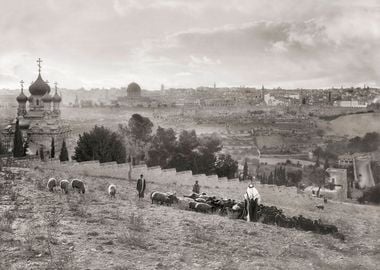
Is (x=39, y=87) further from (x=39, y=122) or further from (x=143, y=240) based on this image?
(x=143, y=240)

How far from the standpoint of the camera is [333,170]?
178 feet

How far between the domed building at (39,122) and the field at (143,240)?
19716mm

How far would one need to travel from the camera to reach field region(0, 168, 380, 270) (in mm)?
7566

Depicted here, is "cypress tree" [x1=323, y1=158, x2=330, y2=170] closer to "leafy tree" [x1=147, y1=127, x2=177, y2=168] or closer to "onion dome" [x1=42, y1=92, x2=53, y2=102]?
"leafy tree" [x1=147, y1=127, x2=177, y2=168]

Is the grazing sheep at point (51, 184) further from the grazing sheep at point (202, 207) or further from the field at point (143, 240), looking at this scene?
the grazing sheep at point (202, 207)

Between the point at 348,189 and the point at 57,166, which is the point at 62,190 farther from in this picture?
the point at 348,189

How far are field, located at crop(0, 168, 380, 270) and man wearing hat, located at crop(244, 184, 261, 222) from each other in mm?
604

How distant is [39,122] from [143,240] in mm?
28150

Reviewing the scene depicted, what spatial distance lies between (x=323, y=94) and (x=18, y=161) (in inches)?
3454

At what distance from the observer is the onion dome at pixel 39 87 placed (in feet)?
118

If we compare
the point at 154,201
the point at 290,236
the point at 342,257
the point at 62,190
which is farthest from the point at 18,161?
the point at 342,257

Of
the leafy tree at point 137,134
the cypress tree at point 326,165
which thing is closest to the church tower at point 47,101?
the leafy tree at point 137,134

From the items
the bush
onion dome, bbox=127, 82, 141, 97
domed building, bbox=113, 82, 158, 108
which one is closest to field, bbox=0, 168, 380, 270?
the bush

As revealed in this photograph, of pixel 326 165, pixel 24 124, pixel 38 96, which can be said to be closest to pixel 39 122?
pixel 24 124
